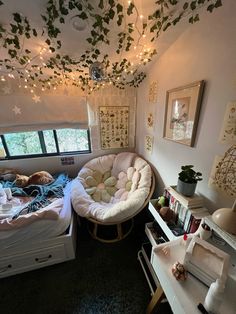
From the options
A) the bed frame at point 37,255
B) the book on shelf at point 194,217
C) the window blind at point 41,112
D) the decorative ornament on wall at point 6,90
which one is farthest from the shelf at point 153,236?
the decorative ornament on wall at point 6,90

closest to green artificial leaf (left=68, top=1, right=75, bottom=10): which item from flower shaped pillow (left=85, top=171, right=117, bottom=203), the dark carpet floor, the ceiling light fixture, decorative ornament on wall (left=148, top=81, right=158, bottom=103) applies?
the ceiling light fixture

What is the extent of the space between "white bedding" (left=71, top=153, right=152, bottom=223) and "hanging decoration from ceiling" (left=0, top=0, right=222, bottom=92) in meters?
1.24

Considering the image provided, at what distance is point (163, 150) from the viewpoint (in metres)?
1.79

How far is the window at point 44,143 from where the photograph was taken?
93.8 inches

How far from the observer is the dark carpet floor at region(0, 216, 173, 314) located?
1274 millimetres

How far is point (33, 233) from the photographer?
1.44 m

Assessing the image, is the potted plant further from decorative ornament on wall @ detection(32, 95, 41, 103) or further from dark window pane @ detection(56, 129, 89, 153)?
decorative ornament on wall @ detection(32, 95, 41, 103)

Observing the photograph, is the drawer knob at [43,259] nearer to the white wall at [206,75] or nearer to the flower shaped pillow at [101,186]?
the flower shaped pillow at [101,186]

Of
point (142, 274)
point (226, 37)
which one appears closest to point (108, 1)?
point (226, 37)

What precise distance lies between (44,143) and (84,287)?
2.04m

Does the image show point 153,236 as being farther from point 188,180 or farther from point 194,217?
point 188,180

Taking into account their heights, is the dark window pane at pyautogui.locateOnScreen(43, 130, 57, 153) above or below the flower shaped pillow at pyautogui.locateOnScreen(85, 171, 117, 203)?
above

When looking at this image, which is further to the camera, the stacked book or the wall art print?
the wall art print

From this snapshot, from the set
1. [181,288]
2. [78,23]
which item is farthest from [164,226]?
[78,23]
